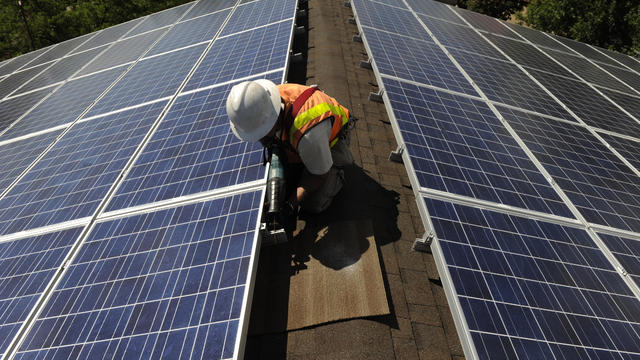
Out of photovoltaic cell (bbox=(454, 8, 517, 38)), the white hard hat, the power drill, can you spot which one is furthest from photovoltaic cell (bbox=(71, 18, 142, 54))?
photovoltaic cell (bbox=(454, 8, 517, 38))

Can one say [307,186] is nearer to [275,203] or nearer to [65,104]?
[275,203]

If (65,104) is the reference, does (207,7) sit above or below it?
above

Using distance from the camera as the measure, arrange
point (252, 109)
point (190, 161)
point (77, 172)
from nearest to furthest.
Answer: point (252, 109) → point (190, 161) → point (77, 172)

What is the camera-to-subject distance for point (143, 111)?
659 cm

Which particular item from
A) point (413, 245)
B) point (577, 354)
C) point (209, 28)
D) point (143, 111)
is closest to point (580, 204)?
point (577, 354)

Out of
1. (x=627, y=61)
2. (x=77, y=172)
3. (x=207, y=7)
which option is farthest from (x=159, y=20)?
(x=627, y=61)

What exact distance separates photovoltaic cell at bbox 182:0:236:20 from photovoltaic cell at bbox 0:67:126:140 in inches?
241

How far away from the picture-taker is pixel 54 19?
848 inches

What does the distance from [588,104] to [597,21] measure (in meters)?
16.0

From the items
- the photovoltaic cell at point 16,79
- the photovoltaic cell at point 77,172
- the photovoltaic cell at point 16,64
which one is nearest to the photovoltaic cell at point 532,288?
the photovoltaic cell at point 77,172

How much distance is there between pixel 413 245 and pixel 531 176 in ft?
9.48

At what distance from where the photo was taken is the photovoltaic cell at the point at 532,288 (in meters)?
2.79

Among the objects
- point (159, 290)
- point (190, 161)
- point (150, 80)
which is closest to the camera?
point (159, 290)

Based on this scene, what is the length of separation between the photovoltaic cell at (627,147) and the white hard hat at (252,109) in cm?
812
